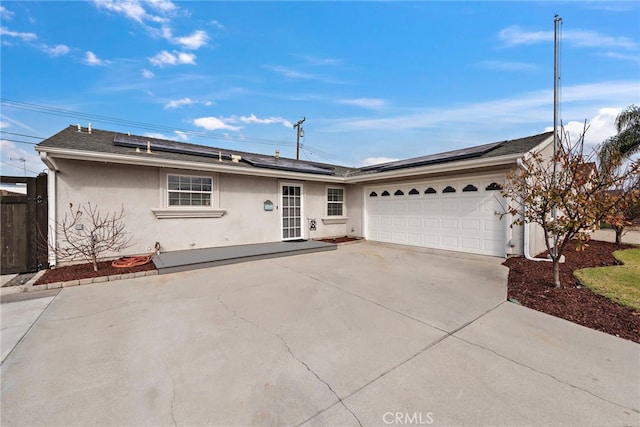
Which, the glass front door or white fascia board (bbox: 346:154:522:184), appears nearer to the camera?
white fascia board (bbox: 346:154:522:184)

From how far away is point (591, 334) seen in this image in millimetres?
3127

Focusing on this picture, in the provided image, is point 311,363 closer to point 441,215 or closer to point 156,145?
point 441,215

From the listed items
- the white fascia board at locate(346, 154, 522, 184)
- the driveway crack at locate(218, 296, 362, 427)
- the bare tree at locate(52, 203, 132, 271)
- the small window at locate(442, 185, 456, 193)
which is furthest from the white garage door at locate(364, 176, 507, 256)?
the bare tree at locate(52, 203, 132, 271)

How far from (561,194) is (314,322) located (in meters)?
4.61

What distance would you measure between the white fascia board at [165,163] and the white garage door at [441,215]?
3.19 m

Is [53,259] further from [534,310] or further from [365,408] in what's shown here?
[534,310]

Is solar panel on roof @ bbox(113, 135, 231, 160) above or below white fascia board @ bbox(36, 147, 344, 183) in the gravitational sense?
above

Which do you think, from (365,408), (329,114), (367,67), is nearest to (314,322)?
(365,408)

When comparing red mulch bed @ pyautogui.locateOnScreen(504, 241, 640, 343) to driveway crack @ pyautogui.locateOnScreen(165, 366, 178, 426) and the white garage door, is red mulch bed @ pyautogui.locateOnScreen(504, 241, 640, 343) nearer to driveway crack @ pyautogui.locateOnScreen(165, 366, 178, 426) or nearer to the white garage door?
the white garage door

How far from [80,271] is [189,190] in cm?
326

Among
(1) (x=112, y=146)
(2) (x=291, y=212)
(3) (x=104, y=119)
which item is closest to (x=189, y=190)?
(1) (x=112, y=146)

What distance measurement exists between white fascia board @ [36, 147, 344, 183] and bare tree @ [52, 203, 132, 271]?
126 cm

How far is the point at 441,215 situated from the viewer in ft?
28.5

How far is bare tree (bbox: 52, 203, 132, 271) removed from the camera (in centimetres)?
604
